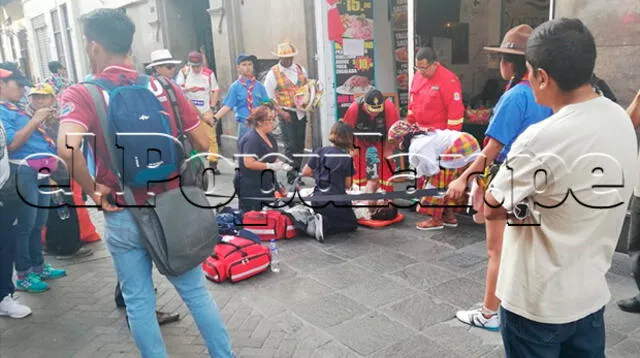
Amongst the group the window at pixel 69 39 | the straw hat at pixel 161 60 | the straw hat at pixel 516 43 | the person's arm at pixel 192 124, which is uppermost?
the window at pixel 69 39

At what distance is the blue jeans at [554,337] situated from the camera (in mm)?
1766

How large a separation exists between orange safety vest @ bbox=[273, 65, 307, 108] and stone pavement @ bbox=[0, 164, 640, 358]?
10.6ft

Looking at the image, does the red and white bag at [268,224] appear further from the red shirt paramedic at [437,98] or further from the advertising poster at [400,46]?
the advertising poster at [400,46]

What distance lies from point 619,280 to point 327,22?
550cm

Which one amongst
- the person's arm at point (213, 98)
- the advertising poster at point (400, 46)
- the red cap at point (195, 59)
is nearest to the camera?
the advertising poster at point (400, 46)

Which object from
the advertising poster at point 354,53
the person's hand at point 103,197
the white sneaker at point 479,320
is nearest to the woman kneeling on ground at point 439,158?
the white sneaker at point 479,320

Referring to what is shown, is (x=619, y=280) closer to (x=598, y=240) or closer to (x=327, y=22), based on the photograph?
(x=598, y=240)

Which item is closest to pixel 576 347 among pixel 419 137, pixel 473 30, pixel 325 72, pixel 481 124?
pixel 419 137

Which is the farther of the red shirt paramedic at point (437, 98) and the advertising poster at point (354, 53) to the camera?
the advertising poster at point (354, 53)

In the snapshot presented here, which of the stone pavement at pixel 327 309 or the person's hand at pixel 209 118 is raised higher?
the person's hand at pixel 209 118

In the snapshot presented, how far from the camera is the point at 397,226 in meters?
5.64

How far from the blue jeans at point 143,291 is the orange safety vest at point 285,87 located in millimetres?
5188

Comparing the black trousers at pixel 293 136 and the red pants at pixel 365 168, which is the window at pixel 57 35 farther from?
the red pants at pixel 365 168

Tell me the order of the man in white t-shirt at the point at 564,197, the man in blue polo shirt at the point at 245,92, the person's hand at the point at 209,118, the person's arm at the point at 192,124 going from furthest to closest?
the person's hand at the point at 209,118
the man in blue polo shirt at the point at 245,92
the person's arm at the point at 192,124
the man in white t-shirt at the point at 564,197
